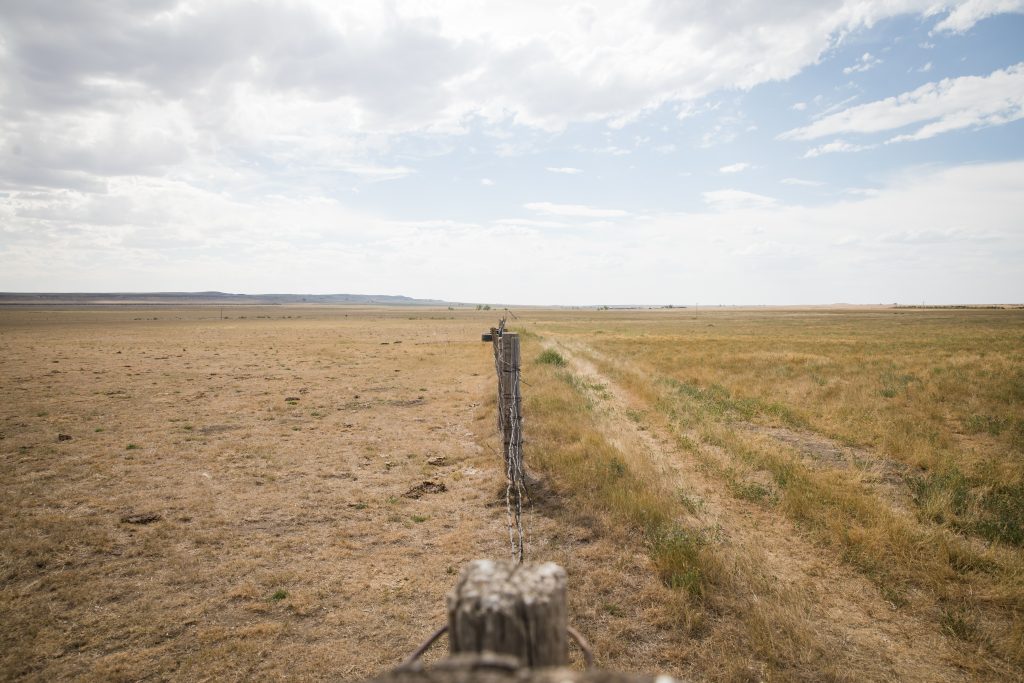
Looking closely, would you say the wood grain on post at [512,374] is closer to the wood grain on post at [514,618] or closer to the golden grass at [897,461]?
the golden grass at [897,461]

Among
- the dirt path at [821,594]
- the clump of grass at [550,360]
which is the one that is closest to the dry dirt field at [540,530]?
the dirt path at [821,594]

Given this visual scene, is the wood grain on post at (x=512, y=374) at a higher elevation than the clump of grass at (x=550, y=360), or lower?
higher

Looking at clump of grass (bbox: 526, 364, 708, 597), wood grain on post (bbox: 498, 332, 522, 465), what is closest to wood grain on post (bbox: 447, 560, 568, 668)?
clump of grass (bbox: 526, 364, 708, 597)

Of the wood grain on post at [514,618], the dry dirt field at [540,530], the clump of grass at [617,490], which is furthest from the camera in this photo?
the clump of grass at [617,490]

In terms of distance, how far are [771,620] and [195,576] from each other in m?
6.88

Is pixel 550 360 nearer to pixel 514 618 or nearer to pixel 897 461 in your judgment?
pixel 897 461

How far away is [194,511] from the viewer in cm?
823

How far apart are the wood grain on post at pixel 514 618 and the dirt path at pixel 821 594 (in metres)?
4.63

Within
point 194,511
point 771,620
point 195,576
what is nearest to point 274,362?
point 194,511

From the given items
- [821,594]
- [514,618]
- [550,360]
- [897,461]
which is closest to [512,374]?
[821,594]

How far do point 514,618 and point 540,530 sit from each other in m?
5.91

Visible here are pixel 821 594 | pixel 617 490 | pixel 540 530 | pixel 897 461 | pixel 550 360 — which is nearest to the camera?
pixel 821 594

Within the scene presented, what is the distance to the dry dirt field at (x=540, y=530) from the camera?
195 inches

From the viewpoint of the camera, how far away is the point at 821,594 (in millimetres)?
5812
